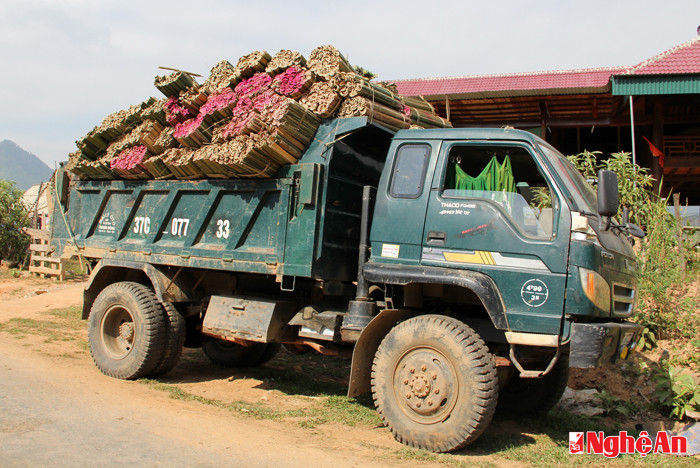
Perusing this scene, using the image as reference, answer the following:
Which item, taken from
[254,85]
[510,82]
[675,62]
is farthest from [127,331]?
[675,62]

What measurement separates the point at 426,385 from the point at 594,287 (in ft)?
4.88

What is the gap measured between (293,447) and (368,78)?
3738 millimetres

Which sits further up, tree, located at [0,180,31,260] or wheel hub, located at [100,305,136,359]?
tree, located at [0,180,31,260]

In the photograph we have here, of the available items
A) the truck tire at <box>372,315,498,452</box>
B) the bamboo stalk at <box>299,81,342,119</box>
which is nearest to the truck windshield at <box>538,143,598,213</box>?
the truck tire at <box>372,315,498,452</box>

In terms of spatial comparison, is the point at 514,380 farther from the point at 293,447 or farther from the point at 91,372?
the point at 91,372

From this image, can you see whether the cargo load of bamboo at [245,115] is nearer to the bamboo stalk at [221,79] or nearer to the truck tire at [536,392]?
the bamboo stalk at [221,79]

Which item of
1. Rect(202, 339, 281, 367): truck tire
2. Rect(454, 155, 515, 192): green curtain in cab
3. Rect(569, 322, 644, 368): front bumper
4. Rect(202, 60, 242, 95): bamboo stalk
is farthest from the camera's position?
Rect(202, 339, 281, 367): truck tire

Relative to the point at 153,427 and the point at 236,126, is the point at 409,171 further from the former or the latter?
the point at 153,427

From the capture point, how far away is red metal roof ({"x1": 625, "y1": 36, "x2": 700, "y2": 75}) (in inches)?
454

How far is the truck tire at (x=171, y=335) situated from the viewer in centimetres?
650

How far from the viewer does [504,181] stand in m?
4.80

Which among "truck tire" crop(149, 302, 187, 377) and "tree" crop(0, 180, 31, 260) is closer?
"truck tire" crop(149, 302, 187, 377)

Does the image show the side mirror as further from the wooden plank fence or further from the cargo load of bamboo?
the wooden plank fence

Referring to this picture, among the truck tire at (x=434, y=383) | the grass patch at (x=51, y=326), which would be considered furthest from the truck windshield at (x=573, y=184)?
the grass patch at (x=51, y=326)
